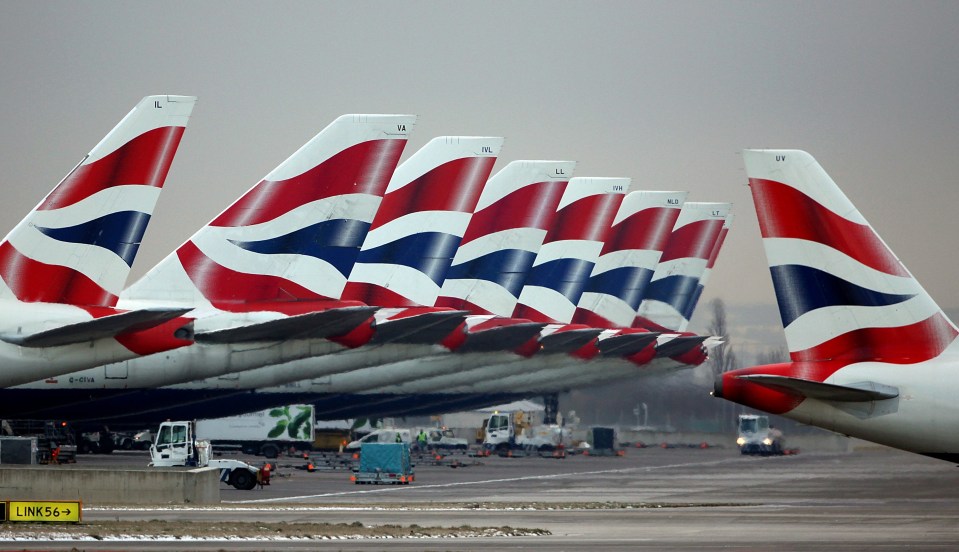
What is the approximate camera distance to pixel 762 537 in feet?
106

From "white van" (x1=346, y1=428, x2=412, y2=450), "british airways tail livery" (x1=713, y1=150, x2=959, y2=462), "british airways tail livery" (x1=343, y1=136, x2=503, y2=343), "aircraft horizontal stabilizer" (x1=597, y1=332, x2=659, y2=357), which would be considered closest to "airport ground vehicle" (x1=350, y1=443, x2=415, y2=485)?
"british airways tail livery" (x1=343, y1=136, x2=503, y2=343)

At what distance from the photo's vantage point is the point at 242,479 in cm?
5303

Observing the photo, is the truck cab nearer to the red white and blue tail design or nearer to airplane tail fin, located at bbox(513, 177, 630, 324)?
airplane tail fin, located at bbox(513, 177, 630, 324)

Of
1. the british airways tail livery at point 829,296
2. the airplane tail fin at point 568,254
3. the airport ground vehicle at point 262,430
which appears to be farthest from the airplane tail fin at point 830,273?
the airport ground vehicle at point 262,430

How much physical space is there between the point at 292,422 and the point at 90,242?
4555 centimetres

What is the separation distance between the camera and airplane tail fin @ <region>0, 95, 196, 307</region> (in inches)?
1665

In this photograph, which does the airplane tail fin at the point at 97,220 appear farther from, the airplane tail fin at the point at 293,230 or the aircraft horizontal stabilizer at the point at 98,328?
the airplane tail fin at the point at 293,230

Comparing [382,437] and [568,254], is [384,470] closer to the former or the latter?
[568,254]

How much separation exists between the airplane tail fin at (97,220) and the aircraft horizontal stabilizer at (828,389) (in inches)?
860

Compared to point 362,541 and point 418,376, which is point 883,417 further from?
point 418,376

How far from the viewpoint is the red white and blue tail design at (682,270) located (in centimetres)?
9644

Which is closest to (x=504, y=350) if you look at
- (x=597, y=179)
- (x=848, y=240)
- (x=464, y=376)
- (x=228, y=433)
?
(x=464, y=376)

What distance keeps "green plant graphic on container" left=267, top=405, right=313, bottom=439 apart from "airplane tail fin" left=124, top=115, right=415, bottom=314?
1460 inches

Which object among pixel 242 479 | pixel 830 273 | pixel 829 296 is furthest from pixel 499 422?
pixel 830 273
